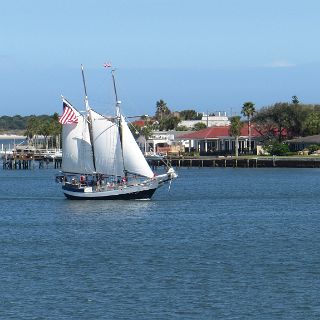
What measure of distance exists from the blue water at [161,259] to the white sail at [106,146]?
3716 millimetres

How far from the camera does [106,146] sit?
85.1m

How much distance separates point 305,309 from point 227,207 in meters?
41.9

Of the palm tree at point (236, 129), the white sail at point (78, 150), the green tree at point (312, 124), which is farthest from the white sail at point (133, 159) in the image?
the green tree at point (312, 124)

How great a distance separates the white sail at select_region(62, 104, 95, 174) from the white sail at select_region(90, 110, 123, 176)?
64 cm

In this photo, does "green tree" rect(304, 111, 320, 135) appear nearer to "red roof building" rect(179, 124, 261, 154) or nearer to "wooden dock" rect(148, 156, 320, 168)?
"red roof building" rect(179, 124, 261, 154)

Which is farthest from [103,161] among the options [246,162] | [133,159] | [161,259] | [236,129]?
[236,129]

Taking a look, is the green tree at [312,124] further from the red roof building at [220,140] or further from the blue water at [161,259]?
the blue water at [161,259]

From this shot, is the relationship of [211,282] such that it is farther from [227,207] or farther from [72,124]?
[72,124]

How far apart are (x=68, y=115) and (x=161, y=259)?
38633mm

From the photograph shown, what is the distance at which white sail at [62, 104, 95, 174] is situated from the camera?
3383 inches

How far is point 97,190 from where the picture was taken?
82.4 meters

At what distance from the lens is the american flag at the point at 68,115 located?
3369 inches

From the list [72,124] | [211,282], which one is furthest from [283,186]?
[211,282]

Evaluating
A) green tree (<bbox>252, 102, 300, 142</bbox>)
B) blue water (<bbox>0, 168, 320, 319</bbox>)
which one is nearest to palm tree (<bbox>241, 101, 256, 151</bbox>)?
green tree (<bbox>252, 102, 300, 142</bbox>)
